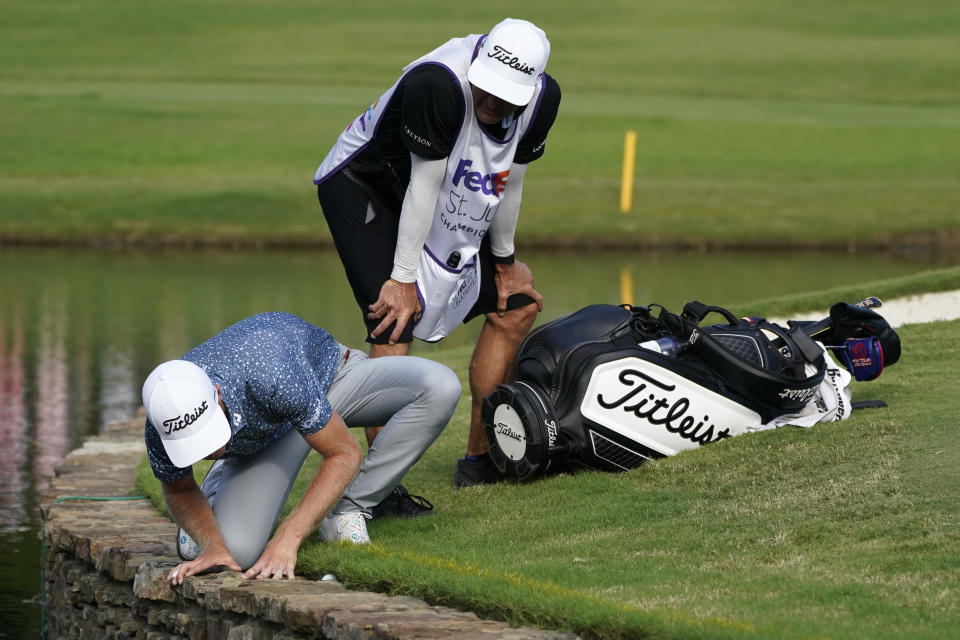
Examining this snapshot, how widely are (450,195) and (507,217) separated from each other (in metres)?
0.43

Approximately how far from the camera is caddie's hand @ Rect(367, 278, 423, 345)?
19.4 feet

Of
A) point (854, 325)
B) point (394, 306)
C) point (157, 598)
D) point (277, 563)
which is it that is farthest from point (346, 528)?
point (854, 325)

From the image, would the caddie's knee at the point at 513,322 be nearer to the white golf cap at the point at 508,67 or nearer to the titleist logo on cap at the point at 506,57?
the white golf cap at the point at 508,67

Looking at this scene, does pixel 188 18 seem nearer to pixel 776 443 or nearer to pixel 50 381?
pixel 50 381

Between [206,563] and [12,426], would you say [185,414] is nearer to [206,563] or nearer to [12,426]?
[206,563]

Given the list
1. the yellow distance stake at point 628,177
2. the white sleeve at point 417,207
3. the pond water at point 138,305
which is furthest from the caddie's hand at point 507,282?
the yellow distance stake at point 628,177

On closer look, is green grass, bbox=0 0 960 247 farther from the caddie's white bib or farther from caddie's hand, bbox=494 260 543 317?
the caddie's white bib

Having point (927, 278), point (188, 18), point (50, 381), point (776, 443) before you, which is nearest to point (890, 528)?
point (776, 443)

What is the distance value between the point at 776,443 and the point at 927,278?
5987mm

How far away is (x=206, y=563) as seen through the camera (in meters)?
5.00

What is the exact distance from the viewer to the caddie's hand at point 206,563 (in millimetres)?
5000

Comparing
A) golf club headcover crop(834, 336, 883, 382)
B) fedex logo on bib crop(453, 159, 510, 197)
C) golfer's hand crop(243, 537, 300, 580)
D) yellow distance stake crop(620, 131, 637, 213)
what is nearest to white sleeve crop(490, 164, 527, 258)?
fedex logo on bib crop(453, 159, 510, 197)

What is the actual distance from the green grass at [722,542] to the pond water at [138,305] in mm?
2754

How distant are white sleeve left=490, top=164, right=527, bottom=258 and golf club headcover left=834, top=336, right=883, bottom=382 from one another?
157 cm
